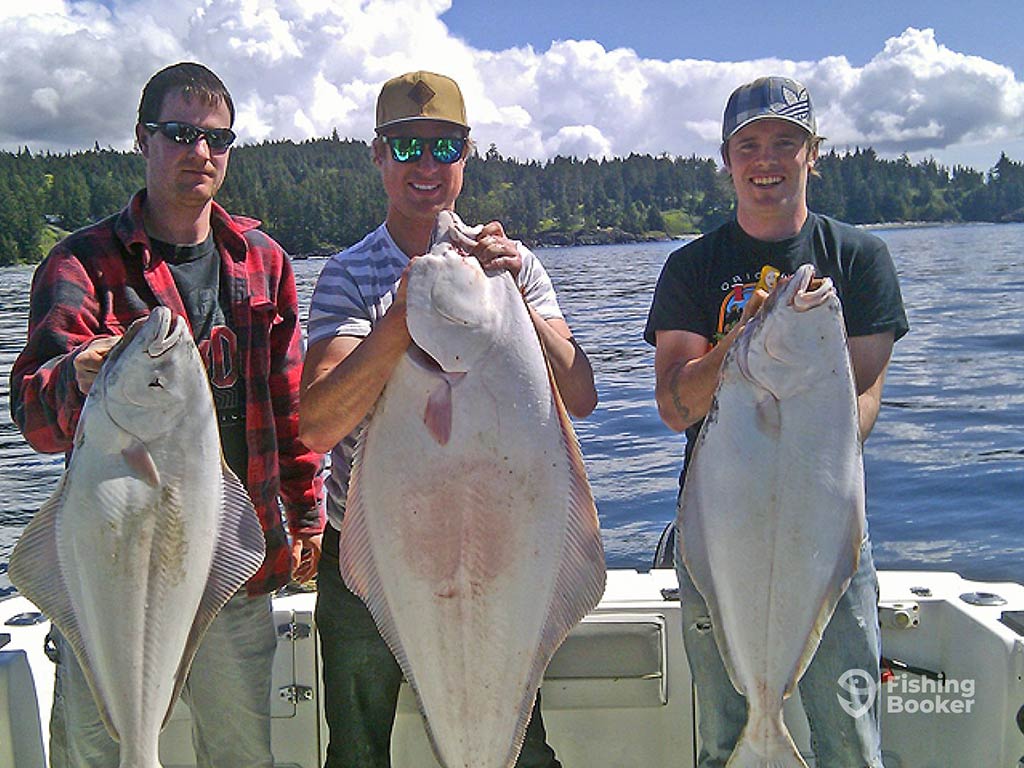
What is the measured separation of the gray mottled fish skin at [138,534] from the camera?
2.15 m

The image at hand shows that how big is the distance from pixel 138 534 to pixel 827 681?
77.4 inches

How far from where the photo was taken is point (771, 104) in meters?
2.97

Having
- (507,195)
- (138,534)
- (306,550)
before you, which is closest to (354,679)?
(306,550)

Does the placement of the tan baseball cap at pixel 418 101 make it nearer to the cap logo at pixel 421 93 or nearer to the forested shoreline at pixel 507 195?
the cap logo at pixel 421 93

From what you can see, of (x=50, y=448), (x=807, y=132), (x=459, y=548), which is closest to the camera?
(x=459, y=548)

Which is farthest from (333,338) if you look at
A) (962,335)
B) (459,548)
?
(962,335)

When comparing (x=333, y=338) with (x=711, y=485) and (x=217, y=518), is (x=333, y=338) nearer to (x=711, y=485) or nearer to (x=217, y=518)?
(x=217, y=518)

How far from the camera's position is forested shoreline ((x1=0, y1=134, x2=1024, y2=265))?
7425 cm

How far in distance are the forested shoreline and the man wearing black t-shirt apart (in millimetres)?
64762

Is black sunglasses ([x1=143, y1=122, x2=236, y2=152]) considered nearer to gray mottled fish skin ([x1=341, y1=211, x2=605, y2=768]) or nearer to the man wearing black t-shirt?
gray mottled fish skin ([x1=341, y1=211, x2=605, y2=768])

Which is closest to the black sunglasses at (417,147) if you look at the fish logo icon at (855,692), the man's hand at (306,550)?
the man's hand at (306,550)

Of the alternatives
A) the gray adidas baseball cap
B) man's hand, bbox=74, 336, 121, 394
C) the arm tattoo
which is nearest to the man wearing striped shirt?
the arm tattoo

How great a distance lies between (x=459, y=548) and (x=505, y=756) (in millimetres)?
520

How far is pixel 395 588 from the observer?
228 cm
